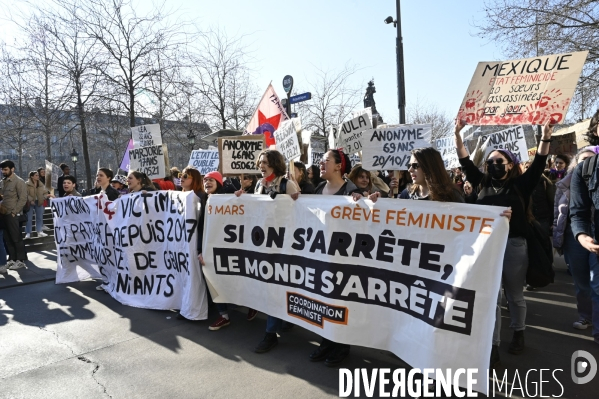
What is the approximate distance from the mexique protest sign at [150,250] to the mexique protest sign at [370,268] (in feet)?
1.15

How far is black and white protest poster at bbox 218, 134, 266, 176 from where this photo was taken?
5707 mm

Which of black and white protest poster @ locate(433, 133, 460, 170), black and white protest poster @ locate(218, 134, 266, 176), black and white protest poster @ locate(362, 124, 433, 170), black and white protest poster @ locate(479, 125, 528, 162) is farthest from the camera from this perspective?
black and white protest poster @ locate(433, 133, 460, 170)

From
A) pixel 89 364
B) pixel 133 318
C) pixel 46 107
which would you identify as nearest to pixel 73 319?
pixel 133 318

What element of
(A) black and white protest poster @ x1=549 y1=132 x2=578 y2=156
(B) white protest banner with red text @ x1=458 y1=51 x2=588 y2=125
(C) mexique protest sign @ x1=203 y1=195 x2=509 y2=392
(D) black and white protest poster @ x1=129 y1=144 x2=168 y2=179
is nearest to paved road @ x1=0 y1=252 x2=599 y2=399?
(C) mexique protest sign @ x1=203 y1=195 x2=509 y2=392

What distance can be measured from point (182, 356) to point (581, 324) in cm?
398

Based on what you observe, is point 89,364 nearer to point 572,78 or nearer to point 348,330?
point 348,330

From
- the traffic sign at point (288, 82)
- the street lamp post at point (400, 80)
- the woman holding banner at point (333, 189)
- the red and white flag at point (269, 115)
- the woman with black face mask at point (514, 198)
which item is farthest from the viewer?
the traffic sign at point (288, 82)

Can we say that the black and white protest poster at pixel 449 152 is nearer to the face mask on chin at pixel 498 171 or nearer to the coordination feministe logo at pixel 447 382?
the face mask on chin at pixel 498 171

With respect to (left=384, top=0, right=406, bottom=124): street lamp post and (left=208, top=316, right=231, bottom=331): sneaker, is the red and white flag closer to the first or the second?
(left=208, top=316, right=231, bottom=331): sneaker

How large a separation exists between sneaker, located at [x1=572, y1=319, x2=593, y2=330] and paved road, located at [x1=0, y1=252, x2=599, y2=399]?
70 mm

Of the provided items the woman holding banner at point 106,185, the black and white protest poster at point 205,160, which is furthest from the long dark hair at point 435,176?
the black and white protest poster at point 205,160

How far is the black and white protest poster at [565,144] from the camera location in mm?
10302

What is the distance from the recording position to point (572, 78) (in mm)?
3805

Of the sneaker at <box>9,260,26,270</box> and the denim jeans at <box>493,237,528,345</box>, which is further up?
the denim jeans at <box>493,237,528,345</box>
